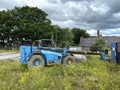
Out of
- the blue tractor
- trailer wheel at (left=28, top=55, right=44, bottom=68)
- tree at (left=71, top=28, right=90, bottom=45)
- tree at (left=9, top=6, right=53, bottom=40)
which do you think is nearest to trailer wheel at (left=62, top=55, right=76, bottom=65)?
the blue tractor

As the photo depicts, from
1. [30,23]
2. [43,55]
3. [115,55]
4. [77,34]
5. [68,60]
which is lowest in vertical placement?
Answer: [68,60]

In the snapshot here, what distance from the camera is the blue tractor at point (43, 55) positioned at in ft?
46.1

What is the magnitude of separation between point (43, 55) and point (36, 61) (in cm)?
57

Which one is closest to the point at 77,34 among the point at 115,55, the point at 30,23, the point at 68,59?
the point at 30,23

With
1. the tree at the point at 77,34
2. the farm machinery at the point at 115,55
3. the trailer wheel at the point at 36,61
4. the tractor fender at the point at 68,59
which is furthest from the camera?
the tree at the point at 77,34

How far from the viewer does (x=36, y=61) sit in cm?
1412

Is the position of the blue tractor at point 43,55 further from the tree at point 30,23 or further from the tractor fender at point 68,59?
the tree at point 30,23

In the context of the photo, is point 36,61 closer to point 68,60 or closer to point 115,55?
point 68,60

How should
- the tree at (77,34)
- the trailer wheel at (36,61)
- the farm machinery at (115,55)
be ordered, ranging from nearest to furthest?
the trailer wheel at (36,61) < the farm machinery at (115,55) < the tree at (77,34)

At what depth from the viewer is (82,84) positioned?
8711mm

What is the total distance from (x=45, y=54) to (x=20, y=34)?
157 feet

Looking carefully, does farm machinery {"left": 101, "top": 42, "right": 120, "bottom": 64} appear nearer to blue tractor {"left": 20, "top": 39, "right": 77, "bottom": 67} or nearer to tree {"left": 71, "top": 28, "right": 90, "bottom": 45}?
blue tractor {"left": 20, "top": 39, "right": 77, "bottom": 67}

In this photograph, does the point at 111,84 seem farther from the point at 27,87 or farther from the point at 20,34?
the point at 20,34

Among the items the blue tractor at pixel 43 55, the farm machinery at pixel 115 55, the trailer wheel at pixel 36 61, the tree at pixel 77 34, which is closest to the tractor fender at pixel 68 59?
the blue tractor at pixel 43 55
